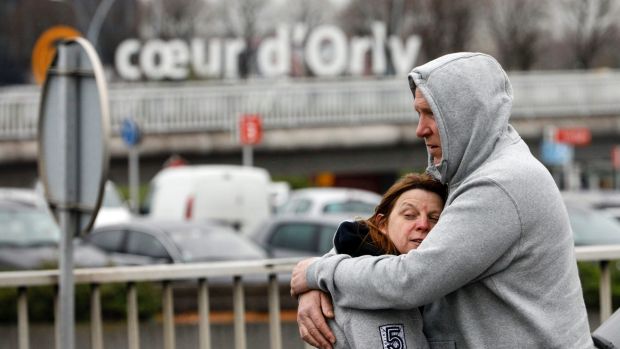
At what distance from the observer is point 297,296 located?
3225 millimetres

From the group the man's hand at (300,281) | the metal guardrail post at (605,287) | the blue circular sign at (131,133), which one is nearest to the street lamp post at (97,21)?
the blue circular sign at (131,133)

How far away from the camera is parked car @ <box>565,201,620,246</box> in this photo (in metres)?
15.2

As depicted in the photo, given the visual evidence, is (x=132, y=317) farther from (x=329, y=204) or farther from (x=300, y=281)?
(x=329, y=204)

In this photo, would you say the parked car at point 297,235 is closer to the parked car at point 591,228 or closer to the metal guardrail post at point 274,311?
the parked car at point 591,228

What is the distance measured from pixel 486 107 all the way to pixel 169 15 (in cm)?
6664

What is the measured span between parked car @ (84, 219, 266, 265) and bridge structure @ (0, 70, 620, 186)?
19.5 metres

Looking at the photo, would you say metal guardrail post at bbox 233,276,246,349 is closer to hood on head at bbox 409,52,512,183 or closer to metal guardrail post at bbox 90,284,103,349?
metal guardrail post at bbox 90,284,103,349

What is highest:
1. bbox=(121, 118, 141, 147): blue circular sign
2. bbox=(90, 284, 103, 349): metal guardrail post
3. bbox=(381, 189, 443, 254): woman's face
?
bbox=(381, 189, 443, 254): woman's face

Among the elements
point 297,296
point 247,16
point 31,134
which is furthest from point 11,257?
point 247,16

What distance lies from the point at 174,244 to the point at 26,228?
107 inches

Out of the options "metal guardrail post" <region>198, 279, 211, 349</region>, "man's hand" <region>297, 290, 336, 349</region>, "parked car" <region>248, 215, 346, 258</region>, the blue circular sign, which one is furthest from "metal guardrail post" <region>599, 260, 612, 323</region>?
the blue circular sign

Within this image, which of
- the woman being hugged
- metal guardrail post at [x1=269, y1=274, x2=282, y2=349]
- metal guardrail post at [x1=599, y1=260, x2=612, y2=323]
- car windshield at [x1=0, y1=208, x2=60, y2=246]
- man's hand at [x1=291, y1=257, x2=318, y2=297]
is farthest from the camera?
car windshield at [x1=0, y1=208, x2=60, y2=246]

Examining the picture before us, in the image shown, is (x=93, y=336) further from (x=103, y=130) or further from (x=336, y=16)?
(x=336, y=16)

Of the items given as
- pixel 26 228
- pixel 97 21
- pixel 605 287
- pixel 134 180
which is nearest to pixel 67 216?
pixel 605 287
